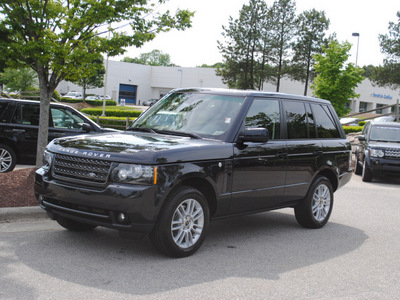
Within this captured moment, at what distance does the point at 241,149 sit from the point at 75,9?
4.97 m

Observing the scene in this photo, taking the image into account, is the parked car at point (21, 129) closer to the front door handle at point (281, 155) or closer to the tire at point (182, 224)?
the front door handle at point (281, 155)

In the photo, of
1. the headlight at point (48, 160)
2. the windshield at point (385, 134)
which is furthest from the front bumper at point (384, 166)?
the headlight at point (48, 160)

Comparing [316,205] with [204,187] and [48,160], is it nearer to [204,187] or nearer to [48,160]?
[204,187]

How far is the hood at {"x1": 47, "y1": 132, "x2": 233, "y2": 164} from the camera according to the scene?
5.21 metres

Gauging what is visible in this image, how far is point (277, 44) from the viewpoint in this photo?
59.8 meters

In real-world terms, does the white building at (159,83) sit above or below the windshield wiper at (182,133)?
above

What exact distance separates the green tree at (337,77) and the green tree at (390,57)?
25.7 m

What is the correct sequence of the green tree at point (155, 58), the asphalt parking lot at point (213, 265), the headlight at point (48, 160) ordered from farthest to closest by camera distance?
the green tree at point (155, 58)
the headlight at point (48, 160)
the asphalt parking lot at point (213, 265)

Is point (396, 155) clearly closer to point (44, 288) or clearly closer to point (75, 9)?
point (75, 9)

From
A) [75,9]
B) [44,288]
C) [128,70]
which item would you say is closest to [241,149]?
[44,288]

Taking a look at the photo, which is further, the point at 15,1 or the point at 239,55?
the point at 239,55

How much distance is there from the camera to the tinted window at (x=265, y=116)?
21.6ft

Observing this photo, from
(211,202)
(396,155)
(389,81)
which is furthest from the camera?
(389,81)

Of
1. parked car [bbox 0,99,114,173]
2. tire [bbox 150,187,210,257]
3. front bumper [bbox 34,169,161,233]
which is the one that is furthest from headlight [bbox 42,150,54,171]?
parked car [bbox 0,99,114,173]
